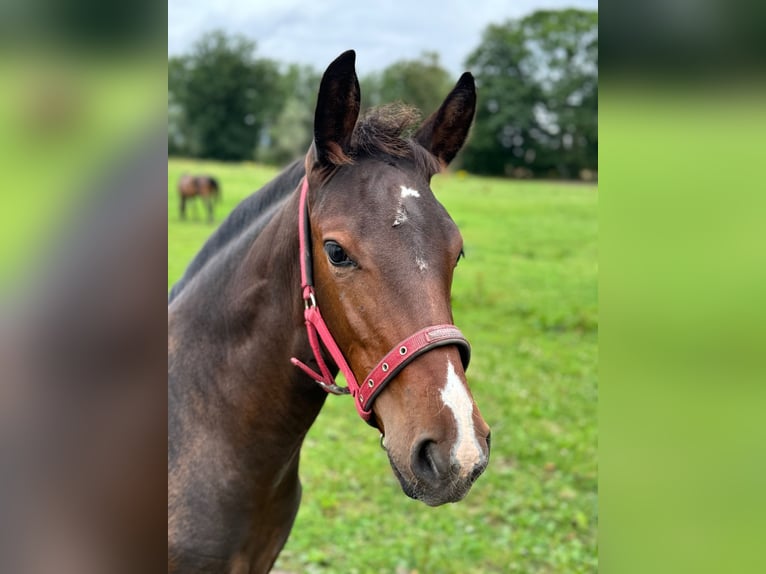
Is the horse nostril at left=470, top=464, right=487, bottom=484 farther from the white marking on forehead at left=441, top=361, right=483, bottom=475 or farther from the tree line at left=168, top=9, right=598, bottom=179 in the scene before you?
the tree line at left=168, top=9, right=598, bottom=179

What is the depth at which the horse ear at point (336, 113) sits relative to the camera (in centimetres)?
193

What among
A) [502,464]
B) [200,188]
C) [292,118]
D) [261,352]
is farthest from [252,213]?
[292,118]

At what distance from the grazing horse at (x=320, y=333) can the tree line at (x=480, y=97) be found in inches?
398

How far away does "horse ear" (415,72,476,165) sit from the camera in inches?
87.7

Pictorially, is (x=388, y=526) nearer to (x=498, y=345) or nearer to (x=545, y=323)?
(x=498, y=345)

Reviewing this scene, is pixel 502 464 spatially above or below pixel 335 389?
below

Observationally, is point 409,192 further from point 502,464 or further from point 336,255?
point 502,464

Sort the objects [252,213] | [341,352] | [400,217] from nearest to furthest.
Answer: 1. [400,217]
2. [341,352]
3. [252,213]

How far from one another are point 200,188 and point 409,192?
17063 millimetres

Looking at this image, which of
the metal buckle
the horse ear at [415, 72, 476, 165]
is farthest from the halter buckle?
the horse ear at [415, 72, 476, 165]

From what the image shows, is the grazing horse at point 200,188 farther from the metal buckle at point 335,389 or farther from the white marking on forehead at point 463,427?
the white marking on forehead at point 463,427

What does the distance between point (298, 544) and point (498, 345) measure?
4775 millimetres

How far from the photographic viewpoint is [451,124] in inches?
90.3
